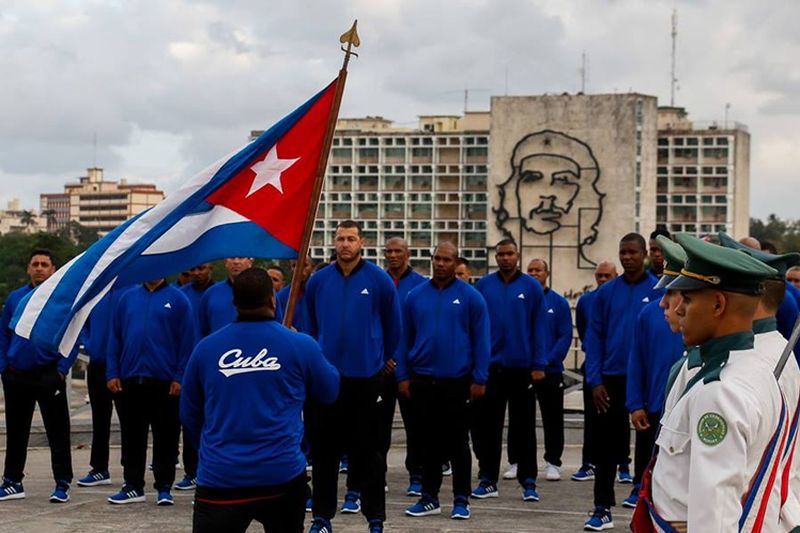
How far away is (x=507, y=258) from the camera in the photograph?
1294 cm

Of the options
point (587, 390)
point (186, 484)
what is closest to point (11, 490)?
point (186, 484)

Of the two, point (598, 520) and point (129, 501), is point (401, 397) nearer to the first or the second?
point (598, 520)

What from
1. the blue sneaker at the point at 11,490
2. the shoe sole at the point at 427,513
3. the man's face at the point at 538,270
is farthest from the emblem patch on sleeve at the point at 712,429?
the man's face at the point at 538,270

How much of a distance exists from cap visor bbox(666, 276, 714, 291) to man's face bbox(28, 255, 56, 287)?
7.94 meters

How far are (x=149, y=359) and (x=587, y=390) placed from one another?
3623 mm

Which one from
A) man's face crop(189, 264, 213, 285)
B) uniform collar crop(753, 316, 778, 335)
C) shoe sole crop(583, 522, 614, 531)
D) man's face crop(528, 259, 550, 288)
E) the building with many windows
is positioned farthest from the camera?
the building with many windows

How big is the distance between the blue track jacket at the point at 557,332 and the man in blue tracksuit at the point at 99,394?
13.6 ft

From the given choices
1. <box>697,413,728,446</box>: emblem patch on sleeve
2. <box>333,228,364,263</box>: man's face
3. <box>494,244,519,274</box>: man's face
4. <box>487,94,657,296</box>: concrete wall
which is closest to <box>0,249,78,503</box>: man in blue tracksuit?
<box>333,228,364,263</box>: man's face

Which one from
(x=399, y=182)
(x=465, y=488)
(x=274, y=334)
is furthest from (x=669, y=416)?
(x=399, y=182)

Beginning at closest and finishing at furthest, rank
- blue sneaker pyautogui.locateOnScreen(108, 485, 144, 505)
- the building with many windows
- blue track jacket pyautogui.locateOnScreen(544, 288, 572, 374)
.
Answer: blue sneaker pyautogui.locateOnScreen(108, 485, 144, 505), blue track jacket pyautogui.locateOnScreen(544, 288, 572, 374), the building with many windows

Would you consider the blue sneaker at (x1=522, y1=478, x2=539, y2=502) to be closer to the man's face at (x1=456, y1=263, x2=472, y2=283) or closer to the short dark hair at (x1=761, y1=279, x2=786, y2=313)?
the man's face at (x1=456, y1=263, x2=472, y2=283)

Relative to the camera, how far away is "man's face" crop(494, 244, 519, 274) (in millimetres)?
12922

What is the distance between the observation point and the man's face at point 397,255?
13.2 metres

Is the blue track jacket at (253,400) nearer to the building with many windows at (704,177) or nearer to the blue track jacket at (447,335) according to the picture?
the blue track jacket at (447,335)
